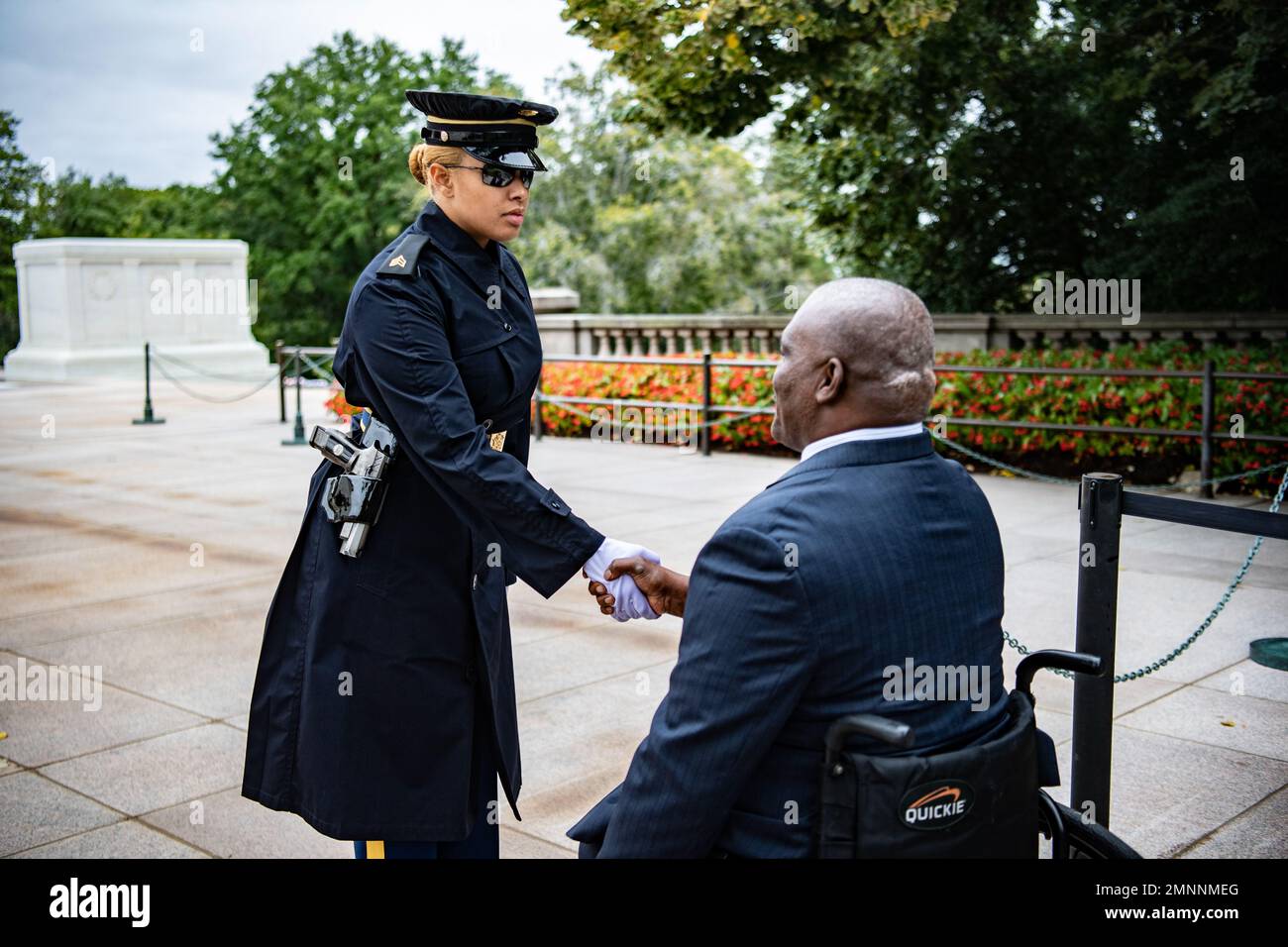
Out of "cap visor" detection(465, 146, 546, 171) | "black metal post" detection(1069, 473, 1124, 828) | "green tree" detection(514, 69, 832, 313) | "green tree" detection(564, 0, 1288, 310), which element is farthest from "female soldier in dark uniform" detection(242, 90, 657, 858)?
"green tree" detection(514, 69, 832, 313)

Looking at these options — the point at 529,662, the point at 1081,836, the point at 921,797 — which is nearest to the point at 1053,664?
the point at 1081,836

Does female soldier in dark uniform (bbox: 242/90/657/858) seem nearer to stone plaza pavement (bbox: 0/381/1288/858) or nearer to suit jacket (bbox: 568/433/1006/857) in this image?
stone plaza pavement (bbox: 0/381/1288/858)

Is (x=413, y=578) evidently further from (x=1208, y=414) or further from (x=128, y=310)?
(x=128, y=310)

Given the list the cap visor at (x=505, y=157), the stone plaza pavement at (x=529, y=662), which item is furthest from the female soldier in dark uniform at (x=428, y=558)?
the stone plaza pavement at (x=529, y=662)

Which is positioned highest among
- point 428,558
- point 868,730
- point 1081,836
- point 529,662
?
point 428,558

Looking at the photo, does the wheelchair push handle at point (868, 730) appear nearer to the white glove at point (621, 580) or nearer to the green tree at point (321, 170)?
the white glove at point (621, 580)

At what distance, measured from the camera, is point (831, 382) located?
2.09 m

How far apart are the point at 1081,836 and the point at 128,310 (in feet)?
90.3

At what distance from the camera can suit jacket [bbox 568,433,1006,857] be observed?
1913 mm

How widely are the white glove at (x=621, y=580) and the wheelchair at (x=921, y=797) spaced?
2.75 ft

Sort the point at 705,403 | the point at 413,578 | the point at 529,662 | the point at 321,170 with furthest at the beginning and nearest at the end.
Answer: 1. the point at 321,170
2. the point at 705,403
3. the point at 529,662
4. the point at 413,578

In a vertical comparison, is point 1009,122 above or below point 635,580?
above

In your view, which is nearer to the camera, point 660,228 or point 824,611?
point 824,611

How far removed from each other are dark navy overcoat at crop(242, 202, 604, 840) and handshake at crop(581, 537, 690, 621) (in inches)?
1.8
